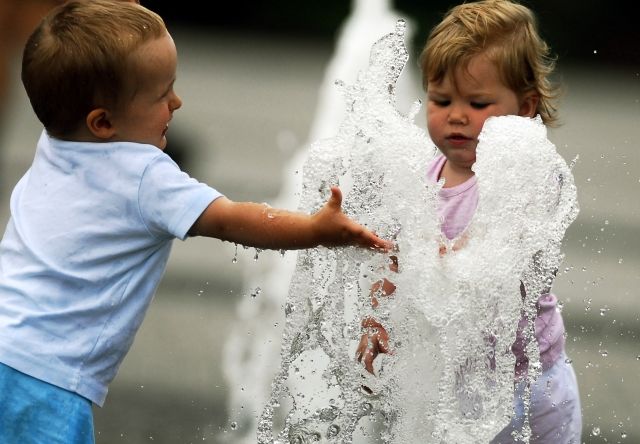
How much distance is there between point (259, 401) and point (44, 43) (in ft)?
6.95

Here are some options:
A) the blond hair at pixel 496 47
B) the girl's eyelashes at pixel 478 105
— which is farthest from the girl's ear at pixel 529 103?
the girl's eyelashes at pixel 478 105

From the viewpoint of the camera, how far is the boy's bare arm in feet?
8.13

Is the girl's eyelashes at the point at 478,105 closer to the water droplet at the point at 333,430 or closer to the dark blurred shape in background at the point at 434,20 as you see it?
the water droplet at the point at 333,430

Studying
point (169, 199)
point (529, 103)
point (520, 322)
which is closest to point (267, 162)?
point (529, 103)

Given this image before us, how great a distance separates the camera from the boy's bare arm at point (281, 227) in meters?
2.48

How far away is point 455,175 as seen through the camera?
310 cm

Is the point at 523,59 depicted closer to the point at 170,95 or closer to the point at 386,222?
the point at 386,222

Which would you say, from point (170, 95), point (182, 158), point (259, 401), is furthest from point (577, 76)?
point (170, 95)

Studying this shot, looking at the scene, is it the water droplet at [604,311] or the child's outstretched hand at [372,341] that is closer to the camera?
the child's outstretched hand at [372,341]

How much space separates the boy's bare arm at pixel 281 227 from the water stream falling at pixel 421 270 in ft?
0.84

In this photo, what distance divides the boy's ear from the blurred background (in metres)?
1.82

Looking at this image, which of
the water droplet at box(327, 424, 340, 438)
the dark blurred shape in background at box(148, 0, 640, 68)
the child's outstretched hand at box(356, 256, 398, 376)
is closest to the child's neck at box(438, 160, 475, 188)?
the child's outstretched hand at box(356, 256, 398, 376)

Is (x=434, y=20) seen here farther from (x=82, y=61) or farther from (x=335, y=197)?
(x=335, y=197)

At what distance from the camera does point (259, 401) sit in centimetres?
450
